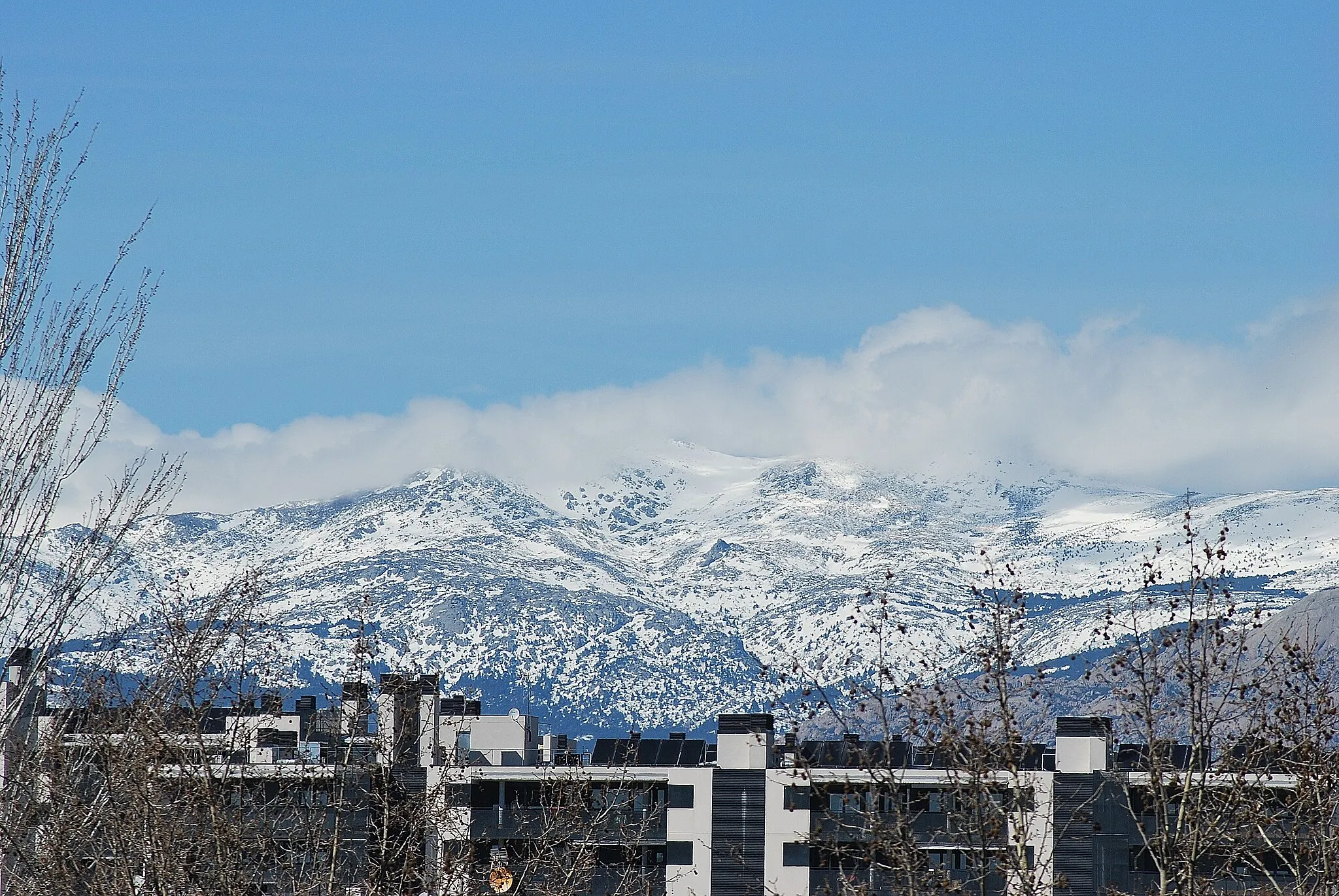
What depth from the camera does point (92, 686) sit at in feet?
79.8

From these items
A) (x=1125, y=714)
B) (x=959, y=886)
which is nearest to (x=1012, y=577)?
(x=1125, y=714)

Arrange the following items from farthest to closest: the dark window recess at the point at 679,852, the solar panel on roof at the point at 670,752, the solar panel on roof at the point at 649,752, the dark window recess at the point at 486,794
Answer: the solar panel on roof at the point at 649,752 → the solar panel on roof at the point at 670,752 → the dark window recess at the point at 486,794 → the dark window recess at the point at 679,852

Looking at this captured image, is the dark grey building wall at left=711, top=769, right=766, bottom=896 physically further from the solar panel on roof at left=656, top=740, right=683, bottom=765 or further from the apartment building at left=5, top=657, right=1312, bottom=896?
the solar panel on roof at left=656, top=740, right=683, bottom=765

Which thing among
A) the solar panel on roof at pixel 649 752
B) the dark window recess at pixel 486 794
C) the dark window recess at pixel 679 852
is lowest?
the dark window recess at pixel 679 852

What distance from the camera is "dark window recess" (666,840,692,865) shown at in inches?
2704

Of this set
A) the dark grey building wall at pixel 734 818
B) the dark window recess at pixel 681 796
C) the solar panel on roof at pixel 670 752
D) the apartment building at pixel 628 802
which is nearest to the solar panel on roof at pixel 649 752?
the apartment building at pixel 628 802

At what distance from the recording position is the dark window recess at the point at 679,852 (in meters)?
68.7

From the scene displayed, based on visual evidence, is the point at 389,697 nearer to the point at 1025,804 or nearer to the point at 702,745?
the point at 1025,804

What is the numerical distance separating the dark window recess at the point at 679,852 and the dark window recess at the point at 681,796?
3.97 ft

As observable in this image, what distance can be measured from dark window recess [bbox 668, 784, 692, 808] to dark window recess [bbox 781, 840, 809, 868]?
155 inches

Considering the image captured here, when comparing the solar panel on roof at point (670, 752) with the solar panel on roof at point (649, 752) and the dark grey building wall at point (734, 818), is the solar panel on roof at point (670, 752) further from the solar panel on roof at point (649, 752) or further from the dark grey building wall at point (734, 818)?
the dark grey building wall at point (734, 818)

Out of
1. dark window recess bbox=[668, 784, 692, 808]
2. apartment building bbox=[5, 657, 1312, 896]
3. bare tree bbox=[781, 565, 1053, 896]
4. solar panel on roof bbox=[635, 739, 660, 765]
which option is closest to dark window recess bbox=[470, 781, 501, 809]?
apartment building bbox=[5, 657, 1312, 896]

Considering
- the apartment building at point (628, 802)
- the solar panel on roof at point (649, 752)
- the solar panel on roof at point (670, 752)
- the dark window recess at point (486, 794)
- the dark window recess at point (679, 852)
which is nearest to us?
the apartment building at point (628, 802)

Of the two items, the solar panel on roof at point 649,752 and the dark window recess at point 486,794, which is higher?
the solar panel on roof at point 649,752
